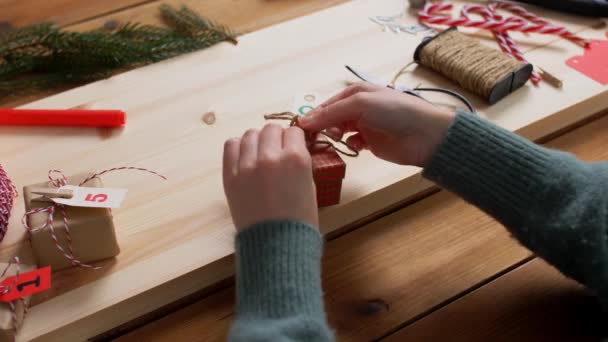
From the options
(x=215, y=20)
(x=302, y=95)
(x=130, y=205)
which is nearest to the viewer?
(x=130, y=205)

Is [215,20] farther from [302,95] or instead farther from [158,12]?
[302,95]

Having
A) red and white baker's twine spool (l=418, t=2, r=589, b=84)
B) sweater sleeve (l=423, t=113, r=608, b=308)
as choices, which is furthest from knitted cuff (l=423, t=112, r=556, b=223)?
red and white baker's twine spool (l=418, t=2, r=589, b=84)

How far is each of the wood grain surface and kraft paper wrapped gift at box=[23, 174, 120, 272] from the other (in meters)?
0.12

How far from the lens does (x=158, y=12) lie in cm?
120

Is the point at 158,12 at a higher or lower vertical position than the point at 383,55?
higher

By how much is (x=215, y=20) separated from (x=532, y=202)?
0.74m

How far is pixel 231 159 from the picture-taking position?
0.71 m

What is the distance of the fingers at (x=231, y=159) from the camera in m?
0.70

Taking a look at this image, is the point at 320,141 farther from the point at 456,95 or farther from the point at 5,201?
the point at 5,201

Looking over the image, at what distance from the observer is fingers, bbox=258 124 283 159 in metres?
0.69

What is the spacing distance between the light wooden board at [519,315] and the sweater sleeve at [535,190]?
71 mm

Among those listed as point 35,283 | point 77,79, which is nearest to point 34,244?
point 35,283

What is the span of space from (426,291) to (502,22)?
1.97 feet

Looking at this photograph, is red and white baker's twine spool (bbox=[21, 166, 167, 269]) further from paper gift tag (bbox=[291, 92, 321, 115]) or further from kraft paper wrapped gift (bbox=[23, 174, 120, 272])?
paper gift tag (bbox=[291, 92, 321, 115])
